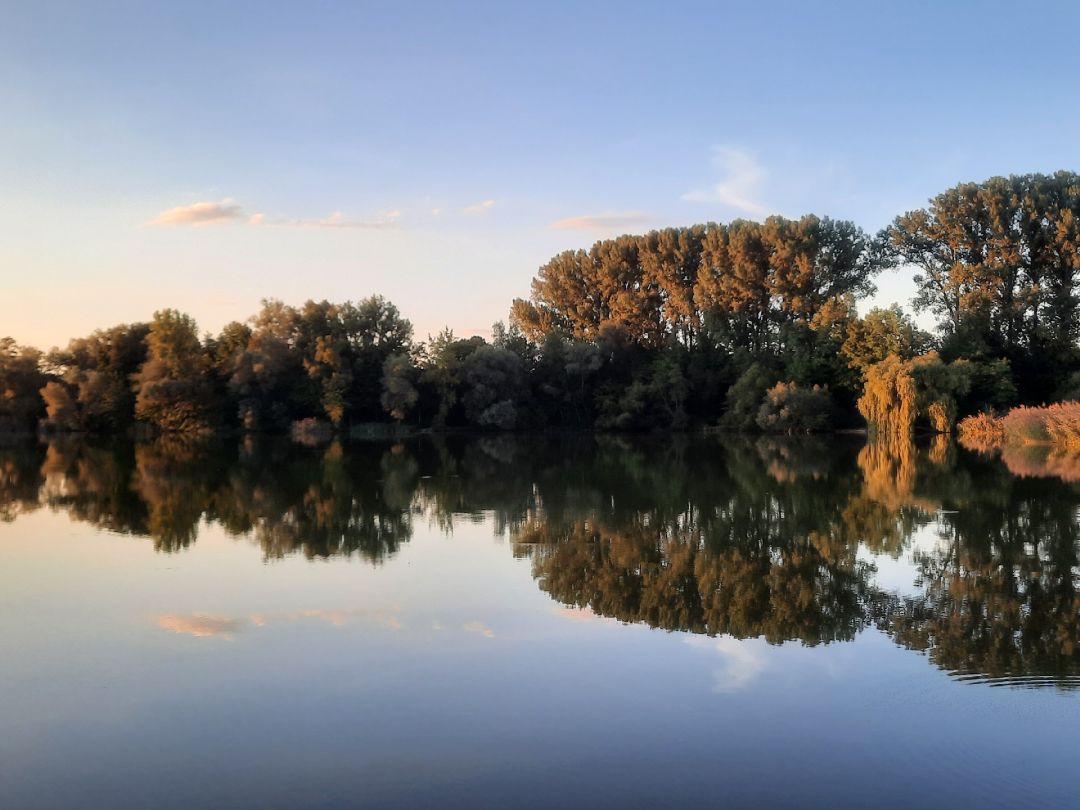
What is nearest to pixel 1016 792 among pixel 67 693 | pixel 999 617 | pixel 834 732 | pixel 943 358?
pixel 834 732

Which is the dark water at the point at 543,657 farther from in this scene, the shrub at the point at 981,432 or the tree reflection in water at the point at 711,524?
the shrub at the point at 981,432

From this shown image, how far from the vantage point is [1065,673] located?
6078 millimetres

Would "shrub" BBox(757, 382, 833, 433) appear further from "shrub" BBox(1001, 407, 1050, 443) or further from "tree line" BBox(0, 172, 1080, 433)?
"shrub" BBox(1001, 407, 1050, 443)

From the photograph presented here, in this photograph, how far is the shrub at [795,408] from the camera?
136ft

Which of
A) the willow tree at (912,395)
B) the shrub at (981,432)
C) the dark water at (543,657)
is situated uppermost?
the willow tree at (912,395)

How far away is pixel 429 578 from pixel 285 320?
39537 millimetres

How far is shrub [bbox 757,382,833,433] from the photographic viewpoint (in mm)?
41344

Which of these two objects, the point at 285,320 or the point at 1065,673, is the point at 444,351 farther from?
the point at 1065,673

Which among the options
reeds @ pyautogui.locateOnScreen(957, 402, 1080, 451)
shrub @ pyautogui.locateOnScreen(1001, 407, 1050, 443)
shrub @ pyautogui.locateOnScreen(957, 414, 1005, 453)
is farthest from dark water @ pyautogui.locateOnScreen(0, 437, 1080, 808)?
shrub @ pyautogui.locateOnScreen(957, 414, 1005, 453)

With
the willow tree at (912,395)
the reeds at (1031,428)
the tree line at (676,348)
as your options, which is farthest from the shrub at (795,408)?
the reeds at (1031,428)

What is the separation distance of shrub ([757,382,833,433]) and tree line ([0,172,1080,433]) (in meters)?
0.08

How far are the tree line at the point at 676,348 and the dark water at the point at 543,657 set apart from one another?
95.6 ft

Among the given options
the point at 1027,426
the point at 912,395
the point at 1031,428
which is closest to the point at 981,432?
the point at 912,395

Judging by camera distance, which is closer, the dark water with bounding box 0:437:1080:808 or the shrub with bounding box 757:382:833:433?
the dark water with bounding box 0:437:1080:808
